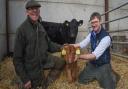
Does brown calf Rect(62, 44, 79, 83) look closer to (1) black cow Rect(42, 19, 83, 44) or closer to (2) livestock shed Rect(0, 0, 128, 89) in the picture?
(2) livestock shed Rect(0, 0, 128, 89)

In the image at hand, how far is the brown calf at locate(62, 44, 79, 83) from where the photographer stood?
17.1 feet

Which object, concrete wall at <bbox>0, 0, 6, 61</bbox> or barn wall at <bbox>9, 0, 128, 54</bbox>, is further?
barn wall at <bbox>9, 0, 128, 54</bbox>

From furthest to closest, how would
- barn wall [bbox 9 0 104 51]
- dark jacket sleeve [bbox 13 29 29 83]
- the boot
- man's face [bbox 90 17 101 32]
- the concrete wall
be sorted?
barn wall [bbox 9 0 104 51] → the concrete wall → the boot → man's face [bbox 90 17 101 32] → dark jacket sleeve [bbox 13 29 29 83]

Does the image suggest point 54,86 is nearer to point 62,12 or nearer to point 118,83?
point 118,83

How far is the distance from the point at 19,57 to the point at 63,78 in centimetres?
101

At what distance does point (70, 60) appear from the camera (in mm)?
5242

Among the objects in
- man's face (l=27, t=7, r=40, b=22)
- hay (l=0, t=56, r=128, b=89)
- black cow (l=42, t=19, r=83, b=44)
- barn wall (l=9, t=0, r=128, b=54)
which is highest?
barn wall (l=9, t=0, r=128, b=54)

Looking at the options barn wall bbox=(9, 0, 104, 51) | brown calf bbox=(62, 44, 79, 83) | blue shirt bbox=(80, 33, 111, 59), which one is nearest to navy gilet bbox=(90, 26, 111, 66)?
blue shirt bbox=(80, 33, 111, 59)

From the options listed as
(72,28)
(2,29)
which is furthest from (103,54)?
(72,28)

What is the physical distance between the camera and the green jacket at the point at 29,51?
4961 millimetres

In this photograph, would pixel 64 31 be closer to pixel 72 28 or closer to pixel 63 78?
pixel 72 28

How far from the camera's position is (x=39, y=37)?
5203 millimetres

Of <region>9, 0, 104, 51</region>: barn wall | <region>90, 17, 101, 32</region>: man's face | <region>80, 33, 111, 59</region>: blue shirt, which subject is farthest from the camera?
<region>9, 0, 104, 51</region>: barn wall

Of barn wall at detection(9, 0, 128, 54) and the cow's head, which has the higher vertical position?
barn wall at detection(9, 0, 128, 54)
